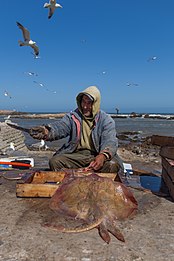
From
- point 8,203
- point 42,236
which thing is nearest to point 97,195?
point 42,236

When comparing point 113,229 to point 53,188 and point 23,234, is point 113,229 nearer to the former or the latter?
point 23,234

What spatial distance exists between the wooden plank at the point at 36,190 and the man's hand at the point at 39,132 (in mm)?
963

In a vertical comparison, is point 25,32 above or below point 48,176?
above

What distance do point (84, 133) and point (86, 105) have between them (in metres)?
0.51

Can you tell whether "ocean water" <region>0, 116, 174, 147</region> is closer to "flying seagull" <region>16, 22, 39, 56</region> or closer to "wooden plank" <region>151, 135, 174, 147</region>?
"flying seagull" <region>16, 22, 39, 56</region>

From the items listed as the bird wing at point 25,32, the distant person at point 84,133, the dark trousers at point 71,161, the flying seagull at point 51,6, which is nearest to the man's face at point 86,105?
the distant person at point 84,133

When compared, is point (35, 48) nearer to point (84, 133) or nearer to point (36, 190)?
point (84, 133)

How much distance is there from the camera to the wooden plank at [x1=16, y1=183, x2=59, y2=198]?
12.2 ft

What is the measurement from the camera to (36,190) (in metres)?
3.76

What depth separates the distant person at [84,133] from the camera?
15.4ft

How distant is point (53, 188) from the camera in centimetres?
371

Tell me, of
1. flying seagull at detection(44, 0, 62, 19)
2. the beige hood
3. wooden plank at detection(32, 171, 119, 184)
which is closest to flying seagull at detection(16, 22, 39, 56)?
flying seagull at detection(44, 0, 62, 19)

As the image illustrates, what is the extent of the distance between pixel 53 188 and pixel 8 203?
66cm

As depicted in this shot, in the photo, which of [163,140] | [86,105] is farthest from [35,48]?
[163,140]
